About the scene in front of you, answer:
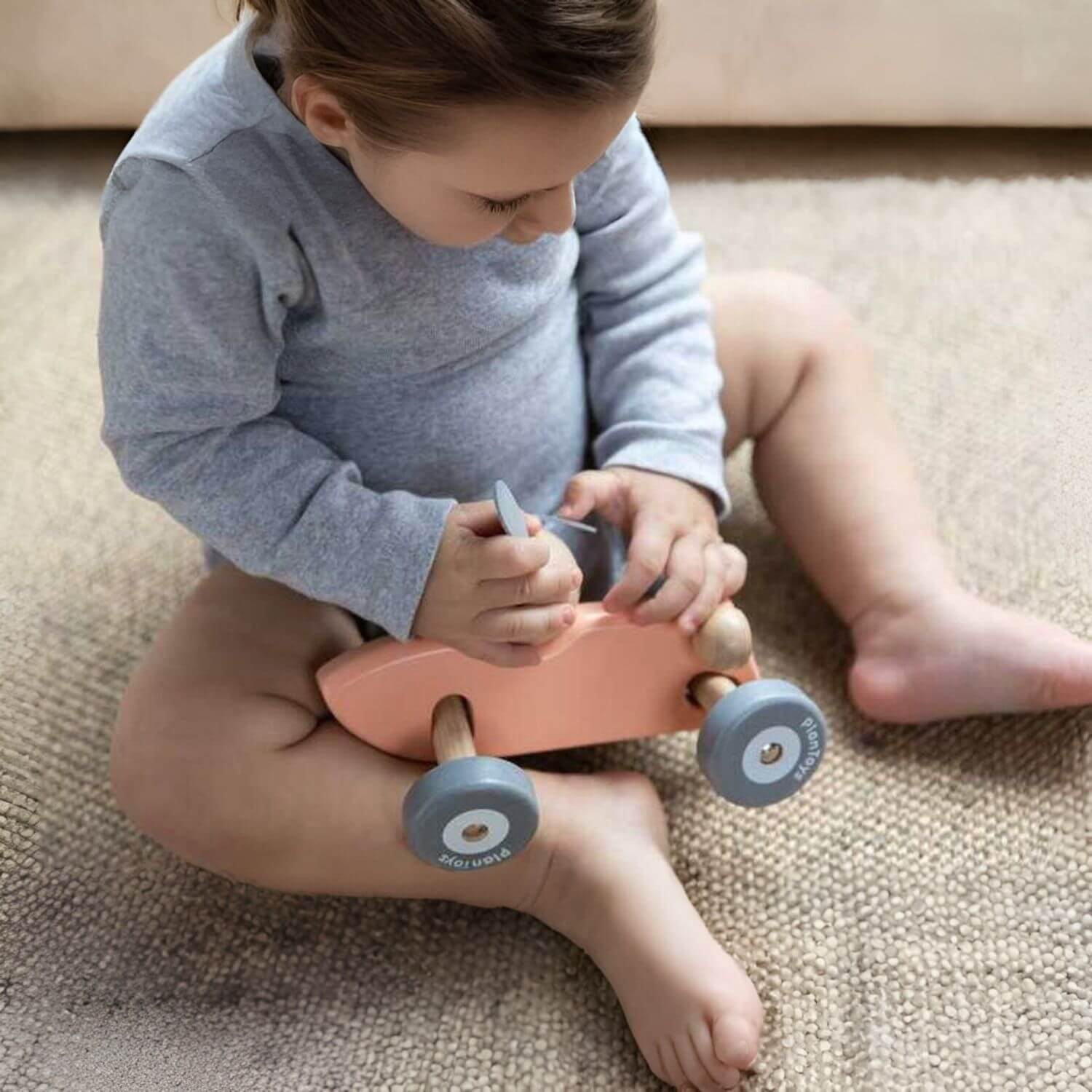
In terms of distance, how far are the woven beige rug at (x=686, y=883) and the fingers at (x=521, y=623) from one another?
0.49 feet

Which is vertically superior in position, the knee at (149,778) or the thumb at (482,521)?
the thumb at (482,521)

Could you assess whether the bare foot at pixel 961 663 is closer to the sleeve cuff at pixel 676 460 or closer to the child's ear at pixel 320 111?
the sleeve cuff at pixel 676 460

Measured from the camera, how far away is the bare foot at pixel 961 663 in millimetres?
727

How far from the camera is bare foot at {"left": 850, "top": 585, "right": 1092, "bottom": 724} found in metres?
0.73

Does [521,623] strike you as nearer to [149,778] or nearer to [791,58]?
[149,778]

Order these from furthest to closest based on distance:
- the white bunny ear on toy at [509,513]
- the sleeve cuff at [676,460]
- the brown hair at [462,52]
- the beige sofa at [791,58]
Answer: the beige sofa at [791,58] < the sleeve cuff at [676,460] < the white bunny ear on toy at [509,513] < the brown hair at [462,52]

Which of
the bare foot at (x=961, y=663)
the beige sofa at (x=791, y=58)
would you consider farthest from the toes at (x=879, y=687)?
the beige sofa at (x=791, y=58)

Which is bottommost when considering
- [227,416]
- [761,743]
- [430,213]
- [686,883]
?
[686,883]

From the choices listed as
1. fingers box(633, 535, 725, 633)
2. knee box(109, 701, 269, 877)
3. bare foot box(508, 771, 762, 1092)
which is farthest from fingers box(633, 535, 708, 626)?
knee box(109, 701, 269, 877)

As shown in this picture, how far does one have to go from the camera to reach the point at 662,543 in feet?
2.23

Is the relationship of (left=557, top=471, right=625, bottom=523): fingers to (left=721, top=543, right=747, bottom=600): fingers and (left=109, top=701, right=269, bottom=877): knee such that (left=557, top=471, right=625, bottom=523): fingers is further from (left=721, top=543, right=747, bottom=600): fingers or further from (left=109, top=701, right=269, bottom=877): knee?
(left=109, top=701, right=269, bottom=877): knee

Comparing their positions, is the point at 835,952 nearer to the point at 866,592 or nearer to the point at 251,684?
the point at 866,592

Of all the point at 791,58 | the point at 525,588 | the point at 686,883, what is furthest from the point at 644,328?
the point at 791,58

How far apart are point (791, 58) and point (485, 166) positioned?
67 cm
